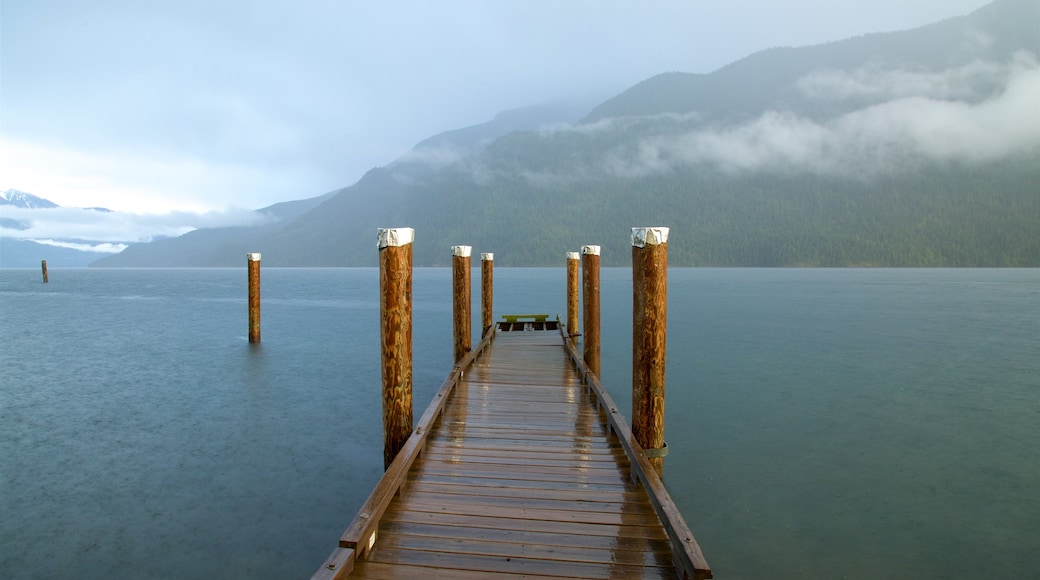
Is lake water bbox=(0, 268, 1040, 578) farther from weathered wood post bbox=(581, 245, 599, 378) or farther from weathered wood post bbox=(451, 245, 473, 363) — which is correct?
weathered wood post bbox=(451, 245, 473, 363)

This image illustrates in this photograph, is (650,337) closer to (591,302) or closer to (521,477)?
(521,477)

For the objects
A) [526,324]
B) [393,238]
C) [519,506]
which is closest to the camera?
[519,506]

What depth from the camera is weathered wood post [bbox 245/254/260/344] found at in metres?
21.8

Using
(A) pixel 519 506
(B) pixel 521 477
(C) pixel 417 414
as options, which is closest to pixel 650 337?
(B) pixel 521 477

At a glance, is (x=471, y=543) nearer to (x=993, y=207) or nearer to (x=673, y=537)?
(x=673, y=537)

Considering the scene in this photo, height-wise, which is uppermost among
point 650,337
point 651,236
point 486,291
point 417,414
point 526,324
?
point 651,236

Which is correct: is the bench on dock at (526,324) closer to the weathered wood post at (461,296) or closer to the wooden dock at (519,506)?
the weathered wood post at (461,296)

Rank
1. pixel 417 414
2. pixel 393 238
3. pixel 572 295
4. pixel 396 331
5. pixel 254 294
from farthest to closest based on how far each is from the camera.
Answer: pixel 254 294, pixel 572 295, pixel 417 414, pixel 396 331, pixel 393 238

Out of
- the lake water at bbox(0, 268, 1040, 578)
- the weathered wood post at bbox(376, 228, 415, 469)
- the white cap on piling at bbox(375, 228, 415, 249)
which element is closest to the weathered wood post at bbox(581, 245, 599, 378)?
the lake water at bbox(0, 268, 1040, 578)

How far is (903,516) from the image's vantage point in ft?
27.2

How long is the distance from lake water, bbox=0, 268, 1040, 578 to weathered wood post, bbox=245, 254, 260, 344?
0.91 meters

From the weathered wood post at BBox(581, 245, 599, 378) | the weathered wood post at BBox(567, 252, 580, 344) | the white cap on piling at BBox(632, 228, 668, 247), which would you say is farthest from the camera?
the weathered wood post at BBox(567, 252, 580, 344)

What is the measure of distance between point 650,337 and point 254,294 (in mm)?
19550

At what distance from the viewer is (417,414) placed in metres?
13.2
